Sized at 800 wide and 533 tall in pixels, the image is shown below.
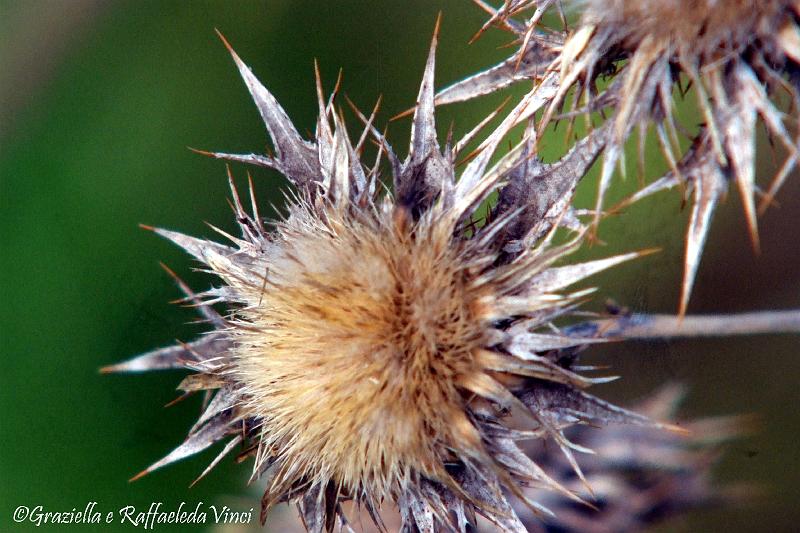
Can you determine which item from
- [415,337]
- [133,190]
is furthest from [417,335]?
[133,190]

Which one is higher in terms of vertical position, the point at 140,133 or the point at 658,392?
the point at 140,133

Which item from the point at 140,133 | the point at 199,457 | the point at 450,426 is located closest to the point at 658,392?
the point at 450,426

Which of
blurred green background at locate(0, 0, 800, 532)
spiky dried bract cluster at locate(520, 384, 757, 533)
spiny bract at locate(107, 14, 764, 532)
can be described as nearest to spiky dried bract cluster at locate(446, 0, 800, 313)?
spiny bract at locate(107, 14, 764, 532)

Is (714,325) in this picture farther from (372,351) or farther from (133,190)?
(133,190)

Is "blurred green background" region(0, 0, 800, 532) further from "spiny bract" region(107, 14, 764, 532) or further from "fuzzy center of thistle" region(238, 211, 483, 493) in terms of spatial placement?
"fuzzy center of thistle" region(238, 211, 483, 493)

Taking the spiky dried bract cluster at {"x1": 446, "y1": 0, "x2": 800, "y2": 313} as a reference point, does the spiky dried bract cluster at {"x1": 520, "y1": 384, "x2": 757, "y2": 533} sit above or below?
below

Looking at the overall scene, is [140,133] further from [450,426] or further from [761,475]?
[761,475]
